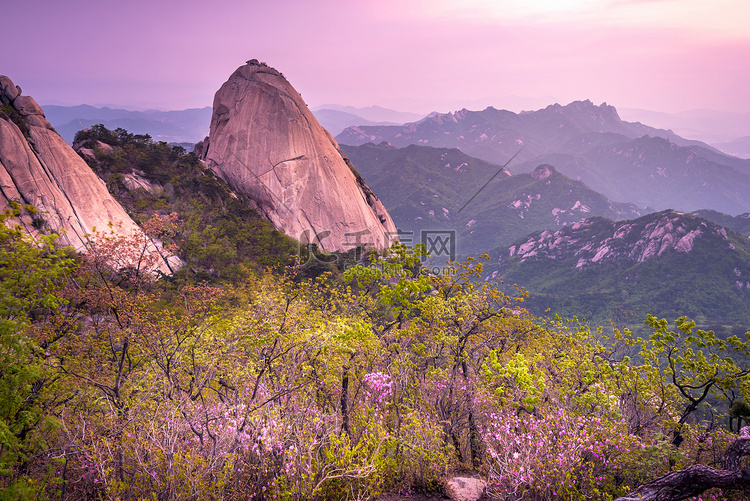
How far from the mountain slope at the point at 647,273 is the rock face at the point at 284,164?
177ft

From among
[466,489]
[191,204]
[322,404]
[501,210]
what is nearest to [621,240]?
[501,210]

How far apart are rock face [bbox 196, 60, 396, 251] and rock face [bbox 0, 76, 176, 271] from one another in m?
16.2

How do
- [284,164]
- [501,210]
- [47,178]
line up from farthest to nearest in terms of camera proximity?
[501,210], [284,164], [47,178]

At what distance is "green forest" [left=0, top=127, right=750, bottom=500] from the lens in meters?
5.88

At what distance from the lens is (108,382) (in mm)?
9305

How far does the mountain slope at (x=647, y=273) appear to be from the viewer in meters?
77.1

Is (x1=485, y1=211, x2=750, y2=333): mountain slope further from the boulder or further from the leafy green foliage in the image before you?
the boulder

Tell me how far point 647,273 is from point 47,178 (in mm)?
115716

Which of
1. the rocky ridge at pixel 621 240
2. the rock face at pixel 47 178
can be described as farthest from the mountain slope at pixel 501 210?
the rock face at pixel 47 178

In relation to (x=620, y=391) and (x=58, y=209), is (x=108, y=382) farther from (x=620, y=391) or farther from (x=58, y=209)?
(x=58, y=209)

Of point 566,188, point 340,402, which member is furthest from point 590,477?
point 566,188

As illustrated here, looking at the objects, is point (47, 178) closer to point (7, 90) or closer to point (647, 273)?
point (7, 90)

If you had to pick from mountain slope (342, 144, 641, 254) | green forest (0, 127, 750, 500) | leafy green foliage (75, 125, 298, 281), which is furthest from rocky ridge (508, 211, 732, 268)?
green forest (0, 127, 750, 500)

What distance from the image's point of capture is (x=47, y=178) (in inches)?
1040
